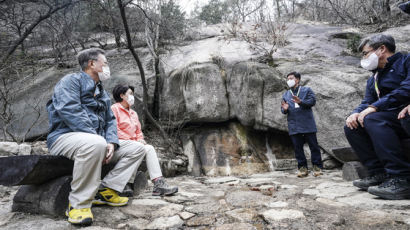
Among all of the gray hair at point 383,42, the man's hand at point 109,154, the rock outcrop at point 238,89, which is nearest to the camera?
the man's hand at point 109,154

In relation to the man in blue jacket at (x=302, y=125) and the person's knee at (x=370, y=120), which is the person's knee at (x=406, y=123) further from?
the man in blue jacket at (x=302, y=125)

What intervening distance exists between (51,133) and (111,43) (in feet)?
28.8

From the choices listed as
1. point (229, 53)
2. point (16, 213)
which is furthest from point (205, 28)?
point (16, 213)

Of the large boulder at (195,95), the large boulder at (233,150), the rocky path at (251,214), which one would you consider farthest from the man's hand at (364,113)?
the large boulder at (195,95)

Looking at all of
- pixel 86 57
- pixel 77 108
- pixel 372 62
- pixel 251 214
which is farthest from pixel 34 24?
pixel 372 62

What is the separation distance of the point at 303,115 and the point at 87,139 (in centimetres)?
379

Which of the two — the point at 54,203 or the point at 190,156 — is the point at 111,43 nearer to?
the point at 190,156

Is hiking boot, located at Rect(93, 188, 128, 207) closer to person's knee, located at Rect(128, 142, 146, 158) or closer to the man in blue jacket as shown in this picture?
person's knee, located at Rect(128, 142, 146, 158)

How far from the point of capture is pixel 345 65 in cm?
656

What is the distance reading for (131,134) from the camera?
377 cm

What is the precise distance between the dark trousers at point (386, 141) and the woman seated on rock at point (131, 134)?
2.29 metres

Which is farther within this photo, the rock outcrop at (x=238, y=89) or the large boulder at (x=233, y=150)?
the large boulder at (x=233, y=150)

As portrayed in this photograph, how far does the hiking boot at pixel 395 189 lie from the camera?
2391 millimetres

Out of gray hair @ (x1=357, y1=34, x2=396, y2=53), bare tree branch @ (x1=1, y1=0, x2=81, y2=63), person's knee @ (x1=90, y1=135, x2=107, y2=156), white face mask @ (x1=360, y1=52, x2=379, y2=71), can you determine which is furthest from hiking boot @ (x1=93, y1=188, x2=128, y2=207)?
bare tree branch @ (x1=1, y1=0, x2=81, y2=63)
